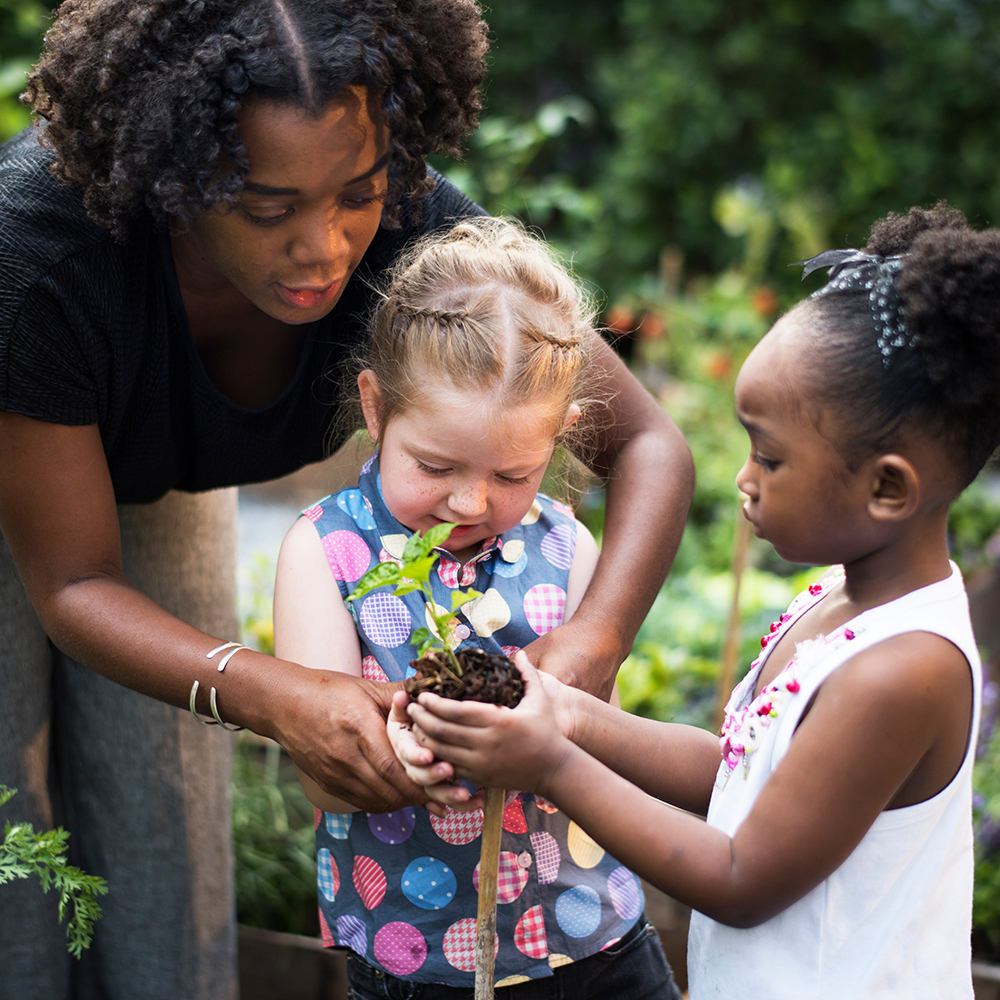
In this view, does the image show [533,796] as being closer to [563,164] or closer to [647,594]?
[647,594]

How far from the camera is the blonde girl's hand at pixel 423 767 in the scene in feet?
3.99

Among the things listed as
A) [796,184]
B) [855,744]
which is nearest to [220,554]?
[855,744]

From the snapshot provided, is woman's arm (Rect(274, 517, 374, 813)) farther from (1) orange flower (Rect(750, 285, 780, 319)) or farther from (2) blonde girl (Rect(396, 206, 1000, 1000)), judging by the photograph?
(1) orange flower (Rect(750, 285, 780, 319))

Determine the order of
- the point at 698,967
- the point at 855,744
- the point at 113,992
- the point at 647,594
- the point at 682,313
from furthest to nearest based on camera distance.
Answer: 1. the point at 682,313
2. the point at 113,992
3. the point at 647,594
4. the point at 698,967
5. the point at 855,744

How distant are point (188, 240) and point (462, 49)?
519 millimetres

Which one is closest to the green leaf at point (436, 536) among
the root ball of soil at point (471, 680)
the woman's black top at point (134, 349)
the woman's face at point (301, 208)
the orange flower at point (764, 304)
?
the root ball of soil at point (471, 680)

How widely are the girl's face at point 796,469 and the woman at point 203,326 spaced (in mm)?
401

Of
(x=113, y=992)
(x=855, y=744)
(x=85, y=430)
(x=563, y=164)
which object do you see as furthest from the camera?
(x=563, y=164)

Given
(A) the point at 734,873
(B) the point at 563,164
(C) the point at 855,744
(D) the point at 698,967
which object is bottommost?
(D) the point at 698,967

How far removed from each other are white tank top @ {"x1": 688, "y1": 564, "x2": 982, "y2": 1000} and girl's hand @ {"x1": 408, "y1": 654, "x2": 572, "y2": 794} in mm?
273

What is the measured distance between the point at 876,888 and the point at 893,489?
18.3 inches

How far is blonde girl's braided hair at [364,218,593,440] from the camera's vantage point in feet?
5.05

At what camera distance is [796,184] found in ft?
20.5

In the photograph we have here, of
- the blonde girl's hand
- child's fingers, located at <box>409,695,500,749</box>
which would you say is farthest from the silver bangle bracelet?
child's fingers, located at <box>409,695,500,749</box>
